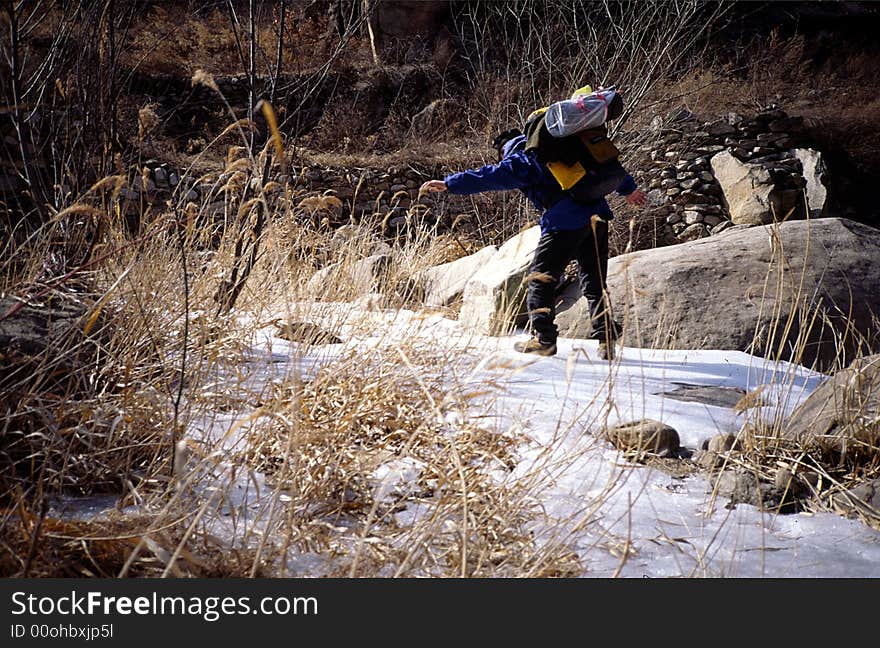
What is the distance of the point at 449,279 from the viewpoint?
5.09m

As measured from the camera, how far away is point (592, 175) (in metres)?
3.05

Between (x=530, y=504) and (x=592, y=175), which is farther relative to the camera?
(x=592, y=175)

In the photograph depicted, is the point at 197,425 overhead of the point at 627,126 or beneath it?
beneath

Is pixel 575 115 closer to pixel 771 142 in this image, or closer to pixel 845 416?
pixel 845 416

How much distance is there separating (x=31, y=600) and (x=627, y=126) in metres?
6.85

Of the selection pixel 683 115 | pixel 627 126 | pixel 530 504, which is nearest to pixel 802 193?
pixel 683 115

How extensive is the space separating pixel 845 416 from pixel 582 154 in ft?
5.30

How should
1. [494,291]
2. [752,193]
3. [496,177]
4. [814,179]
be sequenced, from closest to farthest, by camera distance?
[496,177] → [494,291] → [752,193] → [814,179]

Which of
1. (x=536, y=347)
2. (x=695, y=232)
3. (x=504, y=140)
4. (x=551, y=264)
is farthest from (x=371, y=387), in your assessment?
(x=695, y=232)

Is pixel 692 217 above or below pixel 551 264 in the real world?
below

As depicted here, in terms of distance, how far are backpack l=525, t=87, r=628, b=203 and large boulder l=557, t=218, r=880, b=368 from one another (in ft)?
2.05

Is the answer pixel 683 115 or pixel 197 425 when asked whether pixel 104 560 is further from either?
pixel 683 115

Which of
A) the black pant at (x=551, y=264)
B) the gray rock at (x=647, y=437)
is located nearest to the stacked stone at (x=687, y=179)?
the black pant at (x=551, y=264)

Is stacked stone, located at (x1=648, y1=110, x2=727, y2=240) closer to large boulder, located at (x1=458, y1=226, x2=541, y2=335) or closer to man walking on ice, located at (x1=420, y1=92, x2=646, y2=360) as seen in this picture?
large boulder, located at (x1=458, y1=226, x2=541, y2=335)
